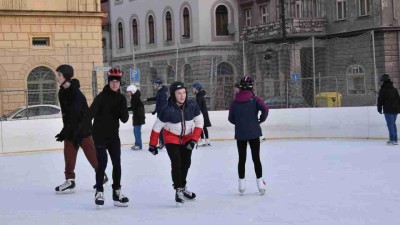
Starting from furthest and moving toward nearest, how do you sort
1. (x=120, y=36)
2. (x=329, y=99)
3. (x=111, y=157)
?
(x=120, y=36), (x=329, y=99), (x=111, y=157)

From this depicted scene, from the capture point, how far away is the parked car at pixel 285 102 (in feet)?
72.8

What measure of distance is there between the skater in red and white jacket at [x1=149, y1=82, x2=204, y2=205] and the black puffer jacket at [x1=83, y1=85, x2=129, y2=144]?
18.0 inches

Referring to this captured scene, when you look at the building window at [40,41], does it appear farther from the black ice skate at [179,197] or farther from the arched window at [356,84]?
the black ice skate at [179,197]

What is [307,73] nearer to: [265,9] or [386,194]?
[265,9]

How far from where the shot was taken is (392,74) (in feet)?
116

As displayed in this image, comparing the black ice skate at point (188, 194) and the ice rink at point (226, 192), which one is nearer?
the ice rink at point (226, 192)

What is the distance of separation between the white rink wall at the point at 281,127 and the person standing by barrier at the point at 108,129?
9929 millimetres

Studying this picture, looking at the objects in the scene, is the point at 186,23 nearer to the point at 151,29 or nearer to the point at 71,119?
the point at 151,29

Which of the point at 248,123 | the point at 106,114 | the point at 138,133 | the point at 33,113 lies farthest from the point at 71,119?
the point at 33,113

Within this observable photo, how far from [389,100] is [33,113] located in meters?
8.94

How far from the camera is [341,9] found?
40.0 meters

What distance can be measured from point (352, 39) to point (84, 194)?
24.5m

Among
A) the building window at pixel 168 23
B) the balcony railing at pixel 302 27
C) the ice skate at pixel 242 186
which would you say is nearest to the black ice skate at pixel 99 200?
the ice skate at pixel 242 186

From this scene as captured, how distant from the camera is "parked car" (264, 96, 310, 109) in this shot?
72.8 ft
